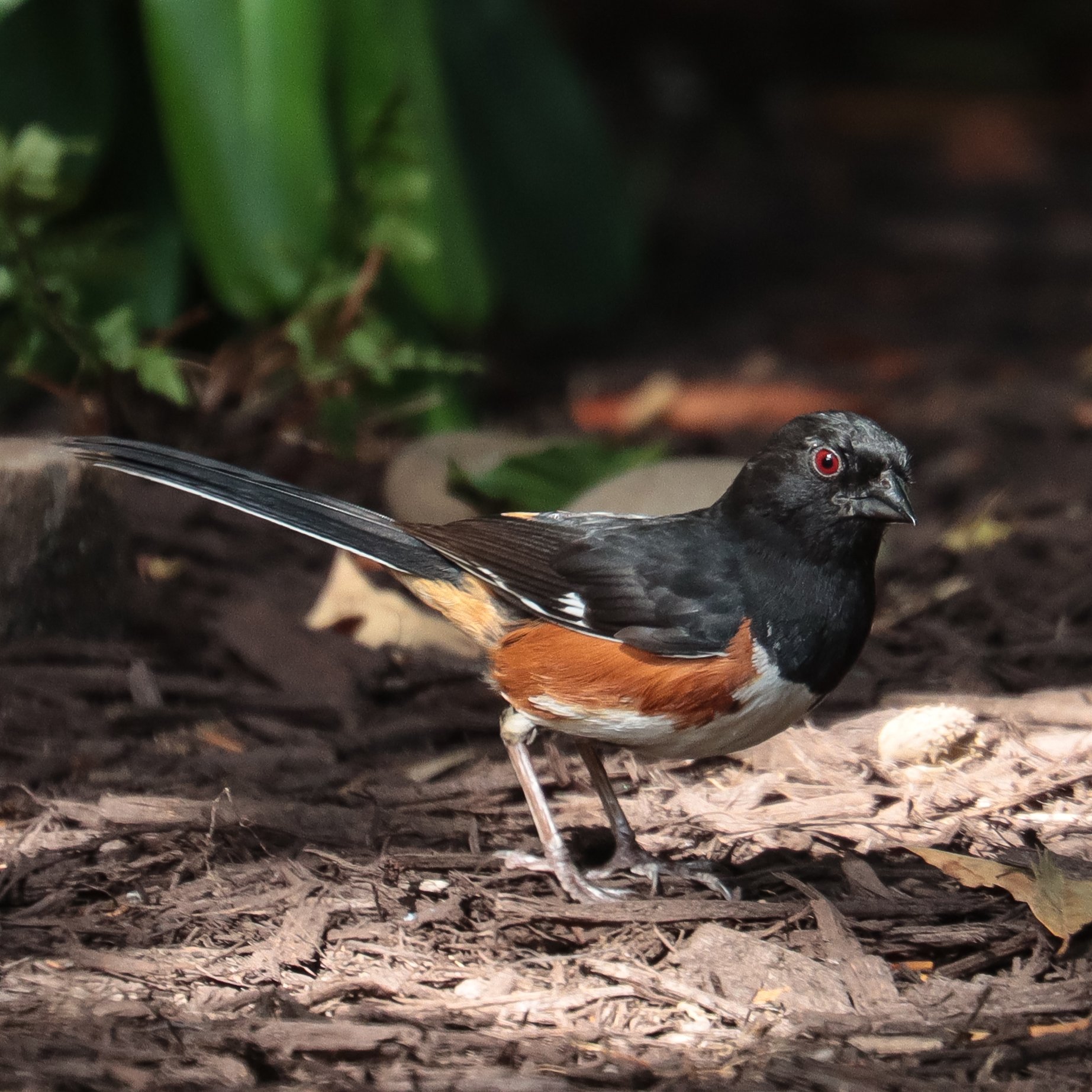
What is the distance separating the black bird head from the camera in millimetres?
2789

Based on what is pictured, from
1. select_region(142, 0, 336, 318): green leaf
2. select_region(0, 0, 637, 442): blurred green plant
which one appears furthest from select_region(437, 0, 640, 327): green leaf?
select_region(142, 0, 336, 318): green leaf

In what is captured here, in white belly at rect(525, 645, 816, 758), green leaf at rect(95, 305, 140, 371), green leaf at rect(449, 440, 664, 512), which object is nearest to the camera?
white belly at rect(525, 645, 816, 758)

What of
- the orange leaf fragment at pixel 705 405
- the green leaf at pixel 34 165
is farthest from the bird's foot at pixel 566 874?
the orange leaf fragment at pixel 705 405

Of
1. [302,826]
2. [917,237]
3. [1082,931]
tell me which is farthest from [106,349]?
[917,237]

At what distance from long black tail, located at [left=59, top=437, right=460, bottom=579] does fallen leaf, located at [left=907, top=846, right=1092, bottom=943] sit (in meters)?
1.22

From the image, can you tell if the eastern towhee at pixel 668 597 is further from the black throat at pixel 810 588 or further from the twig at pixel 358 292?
the twig at pixel 358 292

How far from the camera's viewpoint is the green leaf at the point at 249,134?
4.97 metres

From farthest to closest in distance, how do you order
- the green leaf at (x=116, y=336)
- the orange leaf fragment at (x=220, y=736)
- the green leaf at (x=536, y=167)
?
the green leaf at (x=536, y=167)
the green leaf at (x=116, y=336)
the orange leaf fragment at (x=220, y=736)

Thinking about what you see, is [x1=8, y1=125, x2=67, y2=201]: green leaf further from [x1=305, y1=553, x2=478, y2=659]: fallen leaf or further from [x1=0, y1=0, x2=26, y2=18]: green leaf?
[x1=305, y1=553, x2=478, y2=659]: fallen leaf

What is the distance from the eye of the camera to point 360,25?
5336mm

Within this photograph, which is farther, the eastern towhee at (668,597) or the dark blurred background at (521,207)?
the dark blurred background at (521,207)

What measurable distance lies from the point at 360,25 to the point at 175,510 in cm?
207

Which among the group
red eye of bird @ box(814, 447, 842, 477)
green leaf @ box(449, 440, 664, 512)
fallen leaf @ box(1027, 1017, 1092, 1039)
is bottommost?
fallen leaf @ box(1027, 1017, 1092, 1039)

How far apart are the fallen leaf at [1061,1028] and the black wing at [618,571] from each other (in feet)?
2.81
